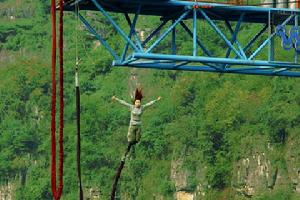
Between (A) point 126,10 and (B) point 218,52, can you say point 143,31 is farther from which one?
(A) point 126,10

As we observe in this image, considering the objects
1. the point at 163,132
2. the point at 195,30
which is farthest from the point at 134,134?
the point at 163,132

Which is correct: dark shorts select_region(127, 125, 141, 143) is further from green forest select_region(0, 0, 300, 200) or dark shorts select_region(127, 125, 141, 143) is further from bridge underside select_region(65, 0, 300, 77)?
green forest select_region(0, 0, 300, 200)

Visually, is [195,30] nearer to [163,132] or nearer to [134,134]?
[134,134]

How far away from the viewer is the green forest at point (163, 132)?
266 ft

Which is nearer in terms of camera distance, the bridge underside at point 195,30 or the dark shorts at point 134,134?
the dark shorts at point 134,134

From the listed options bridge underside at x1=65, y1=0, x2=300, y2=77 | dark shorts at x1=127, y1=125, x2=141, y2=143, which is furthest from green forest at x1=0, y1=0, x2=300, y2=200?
dark shorts at x1=127, y1=125, x2=141, y2=143

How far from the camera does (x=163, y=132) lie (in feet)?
296

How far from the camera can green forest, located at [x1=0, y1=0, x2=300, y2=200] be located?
3196 inches

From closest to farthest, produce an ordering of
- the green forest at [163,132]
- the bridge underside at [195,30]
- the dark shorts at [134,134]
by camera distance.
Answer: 1. the dark shorts at [134,134]
2. the bridge underside at [195,30]
3. the green forest at [163,132]

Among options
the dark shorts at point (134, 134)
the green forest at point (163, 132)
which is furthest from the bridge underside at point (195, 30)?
the green forest at point (163, 132)

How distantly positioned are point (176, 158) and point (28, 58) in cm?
2487

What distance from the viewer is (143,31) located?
4097 inches

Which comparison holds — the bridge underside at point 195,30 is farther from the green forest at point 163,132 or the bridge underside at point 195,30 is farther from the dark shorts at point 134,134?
the green forest at point 163,132

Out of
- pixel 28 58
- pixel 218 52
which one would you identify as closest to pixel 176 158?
pixel 218 52
